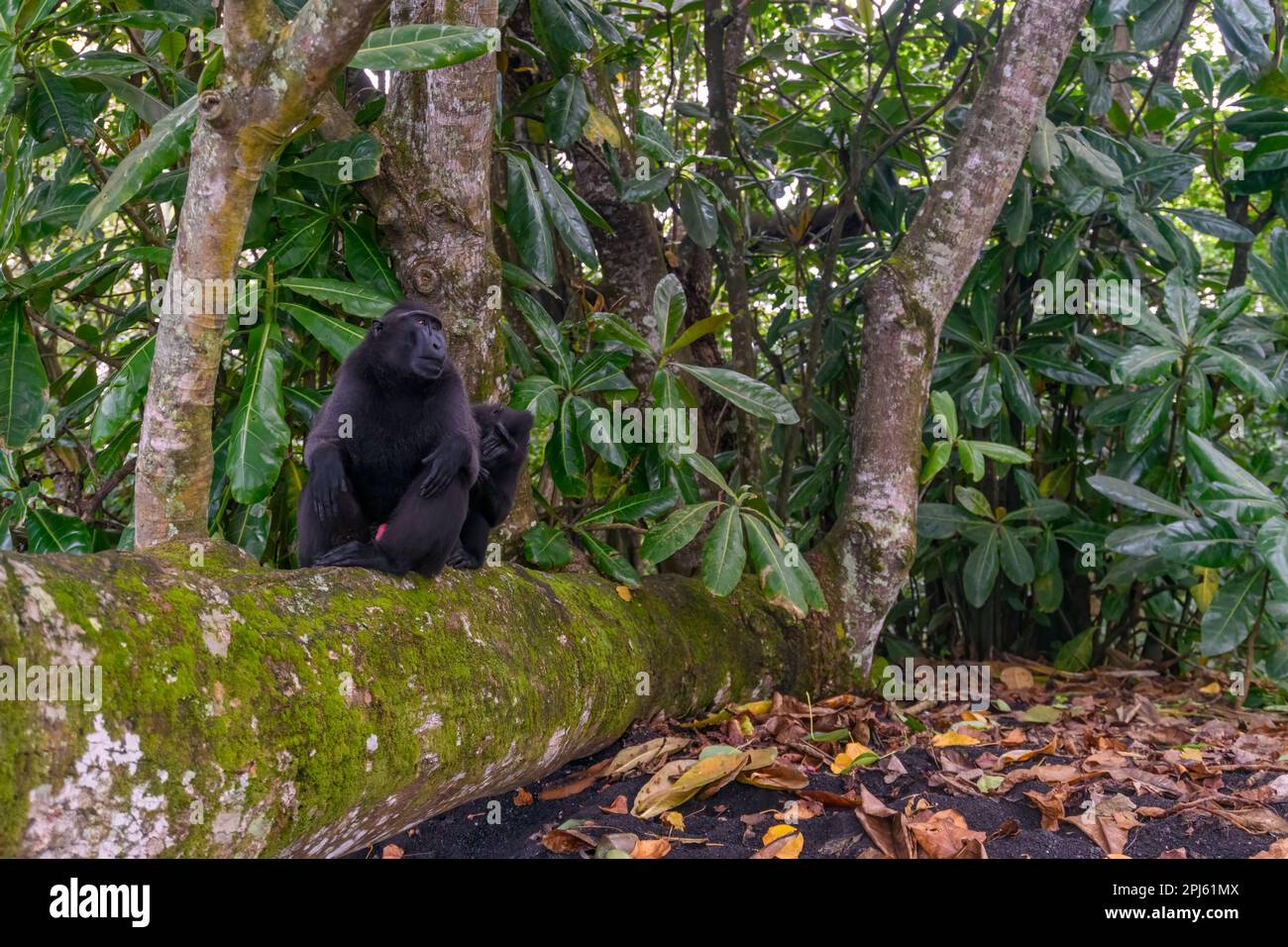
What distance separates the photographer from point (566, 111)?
15.3 feet

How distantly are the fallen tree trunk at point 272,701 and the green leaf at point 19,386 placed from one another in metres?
1.24

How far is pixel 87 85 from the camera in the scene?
13.2ft

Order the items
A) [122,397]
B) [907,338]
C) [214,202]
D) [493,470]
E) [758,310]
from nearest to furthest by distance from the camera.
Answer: [214,202]
[122,397]
[493,470]
[907,338]
[758,310]

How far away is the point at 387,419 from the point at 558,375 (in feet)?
2.85

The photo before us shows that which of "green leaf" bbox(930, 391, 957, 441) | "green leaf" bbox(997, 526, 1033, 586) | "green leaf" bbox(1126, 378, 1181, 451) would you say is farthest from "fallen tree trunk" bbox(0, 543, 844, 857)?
"green leaf" bbox(1126, 378, 1181, 451)

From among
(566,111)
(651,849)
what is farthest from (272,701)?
(566,111)

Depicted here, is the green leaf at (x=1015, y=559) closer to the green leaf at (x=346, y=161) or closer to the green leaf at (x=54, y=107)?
the green leaf at (x=346, y=161)

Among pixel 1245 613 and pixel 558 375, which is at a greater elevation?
pixel 558 375

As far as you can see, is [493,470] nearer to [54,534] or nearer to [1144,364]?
[54,534]

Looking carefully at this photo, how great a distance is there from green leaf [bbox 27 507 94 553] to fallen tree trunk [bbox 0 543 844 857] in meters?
1.19

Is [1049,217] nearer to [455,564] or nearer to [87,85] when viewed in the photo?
[455,564]

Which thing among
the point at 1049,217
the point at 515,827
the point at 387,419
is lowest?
the point at 515,827

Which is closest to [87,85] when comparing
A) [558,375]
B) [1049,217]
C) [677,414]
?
[558,375]

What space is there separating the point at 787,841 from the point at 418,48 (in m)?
2.41
